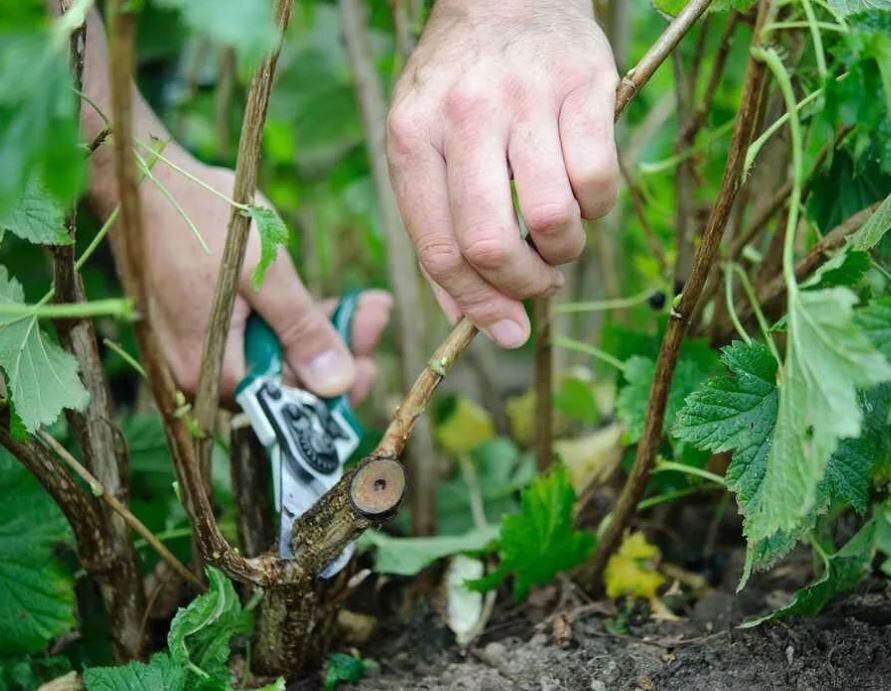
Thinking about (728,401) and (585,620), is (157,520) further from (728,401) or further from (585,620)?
(728,401)

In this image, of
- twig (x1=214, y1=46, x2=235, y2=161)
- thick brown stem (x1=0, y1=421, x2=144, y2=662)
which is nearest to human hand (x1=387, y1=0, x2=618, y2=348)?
thick brown stem (x1=0, y1=421, x2=144, y2=662)

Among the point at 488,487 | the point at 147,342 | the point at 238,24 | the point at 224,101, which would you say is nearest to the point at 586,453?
the point at 488,487

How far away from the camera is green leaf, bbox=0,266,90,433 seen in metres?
0.90

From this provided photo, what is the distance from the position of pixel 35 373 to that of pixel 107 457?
233 mm

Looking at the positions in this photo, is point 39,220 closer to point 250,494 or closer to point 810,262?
point 250,494

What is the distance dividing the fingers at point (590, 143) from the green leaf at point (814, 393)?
266 mm

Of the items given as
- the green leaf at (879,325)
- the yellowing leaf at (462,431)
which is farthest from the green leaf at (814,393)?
the yellowing leaf at (462,431)

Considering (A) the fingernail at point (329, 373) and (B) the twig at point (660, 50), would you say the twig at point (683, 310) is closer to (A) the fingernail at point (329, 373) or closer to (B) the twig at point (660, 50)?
(B) the twig at point (660, 50)

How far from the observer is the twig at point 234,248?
3.15ft

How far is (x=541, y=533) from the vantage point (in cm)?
123

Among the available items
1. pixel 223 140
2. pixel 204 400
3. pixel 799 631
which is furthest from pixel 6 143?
pixel 223 140

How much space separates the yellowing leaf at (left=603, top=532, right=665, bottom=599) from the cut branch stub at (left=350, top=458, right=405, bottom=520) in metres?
0.44

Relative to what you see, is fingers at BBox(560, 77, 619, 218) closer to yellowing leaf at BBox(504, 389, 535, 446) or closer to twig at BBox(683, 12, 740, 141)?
twig at BBox(683, 12, 740, 141)

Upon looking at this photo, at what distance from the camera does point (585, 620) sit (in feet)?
4.04
